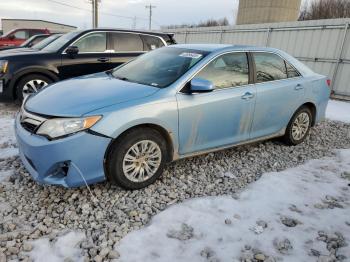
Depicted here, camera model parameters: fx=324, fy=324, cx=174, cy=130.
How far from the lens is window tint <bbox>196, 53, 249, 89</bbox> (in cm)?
383

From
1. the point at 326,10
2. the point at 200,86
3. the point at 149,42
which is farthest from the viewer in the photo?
the point at 326,10

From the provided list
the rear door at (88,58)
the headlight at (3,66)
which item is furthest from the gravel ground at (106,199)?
the rear door at (88,58)

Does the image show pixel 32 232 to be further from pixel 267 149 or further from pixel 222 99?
pixel 267 149

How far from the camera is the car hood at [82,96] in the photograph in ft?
10.1

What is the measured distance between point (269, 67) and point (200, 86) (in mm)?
1473

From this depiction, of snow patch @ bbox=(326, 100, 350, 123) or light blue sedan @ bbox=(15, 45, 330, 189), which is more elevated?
light blue sedan @ bbox=(15, 45, 330, 189)

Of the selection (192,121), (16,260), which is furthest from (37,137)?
(192,121)

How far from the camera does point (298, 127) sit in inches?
198

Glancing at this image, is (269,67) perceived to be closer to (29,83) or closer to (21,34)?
(29,83)

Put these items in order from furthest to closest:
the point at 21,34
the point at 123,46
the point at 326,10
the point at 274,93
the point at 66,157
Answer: the point at 326,10, the point at 21,34, the point at 123,46, the point at 274,93, the point at 66,157

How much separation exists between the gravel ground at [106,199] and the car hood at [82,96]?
855 mm

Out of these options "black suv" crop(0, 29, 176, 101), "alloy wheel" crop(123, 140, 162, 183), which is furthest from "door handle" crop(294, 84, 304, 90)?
"black suv" crop(0, 29, 176, 101)

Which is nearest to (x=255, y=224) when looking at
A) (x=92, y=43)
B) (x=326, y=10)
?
(x=92, y=43)

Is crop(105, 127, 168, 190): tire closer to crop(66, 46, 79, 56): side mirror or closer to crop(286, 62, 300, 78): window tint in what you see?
crop(286, 62, 300, 78): window tint
